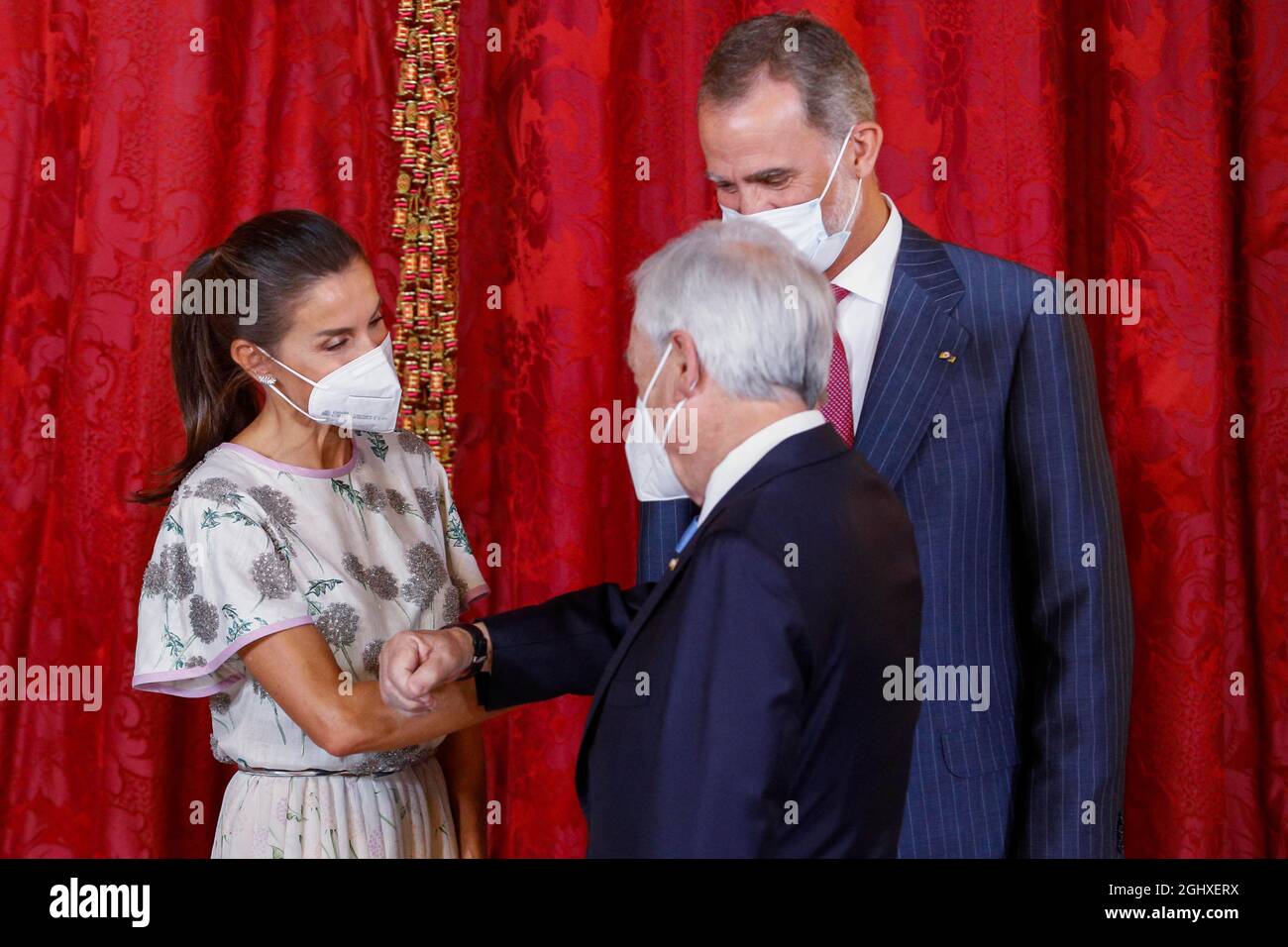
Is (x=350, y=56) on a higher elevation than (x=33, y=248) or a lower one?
higher

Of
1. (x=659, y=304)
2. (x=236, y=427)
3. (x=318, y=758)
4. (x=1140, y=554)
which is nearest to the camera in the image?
(x=659, y=304)

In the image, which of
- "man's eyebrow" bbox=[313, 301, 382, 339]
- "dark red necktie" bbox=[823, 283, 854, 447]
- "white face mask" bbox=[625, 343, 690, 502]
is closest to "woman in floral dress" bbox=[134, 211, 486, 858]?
"man's eyebrow" bbox=[313, 301, 382, 339]

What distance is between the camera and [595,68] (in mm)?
2488

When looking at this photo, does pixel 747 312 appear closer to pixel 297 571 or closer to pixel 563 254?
pixel 297 571

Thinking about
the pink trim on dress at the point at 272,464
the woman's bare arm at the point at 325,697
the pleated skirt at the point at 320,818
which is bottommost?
the pleated skirt at the point at 320,818

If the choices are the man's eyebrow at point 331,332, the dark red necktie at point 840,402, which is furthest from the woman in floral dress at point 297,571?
the dark red necktie at point 840,402

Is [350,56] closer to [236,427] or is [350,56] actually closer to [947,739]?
[236,427]

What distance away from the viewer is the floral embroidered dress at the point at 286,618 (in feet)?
5.55

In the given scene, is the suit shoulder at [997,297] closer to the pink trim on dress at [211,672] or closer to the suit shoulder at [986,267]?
the suit shoulder at [986,267]

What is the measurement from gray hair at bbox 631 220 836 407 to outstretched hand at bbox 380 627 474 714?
1.73 feet

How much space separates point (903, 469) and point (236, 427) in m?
0.95

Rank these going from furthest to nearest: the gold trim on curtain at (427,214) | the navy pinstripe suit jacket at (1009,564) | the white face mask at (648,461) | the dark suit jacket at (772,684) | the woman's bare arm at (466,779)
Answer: the gold trim on curtain at (427,214) → the woman's bare arm at (466,779) → the navy pinstripe suit jacket at (1009,564) → the white face mask at (648,461) → the dark suit jacket at (772,684)
